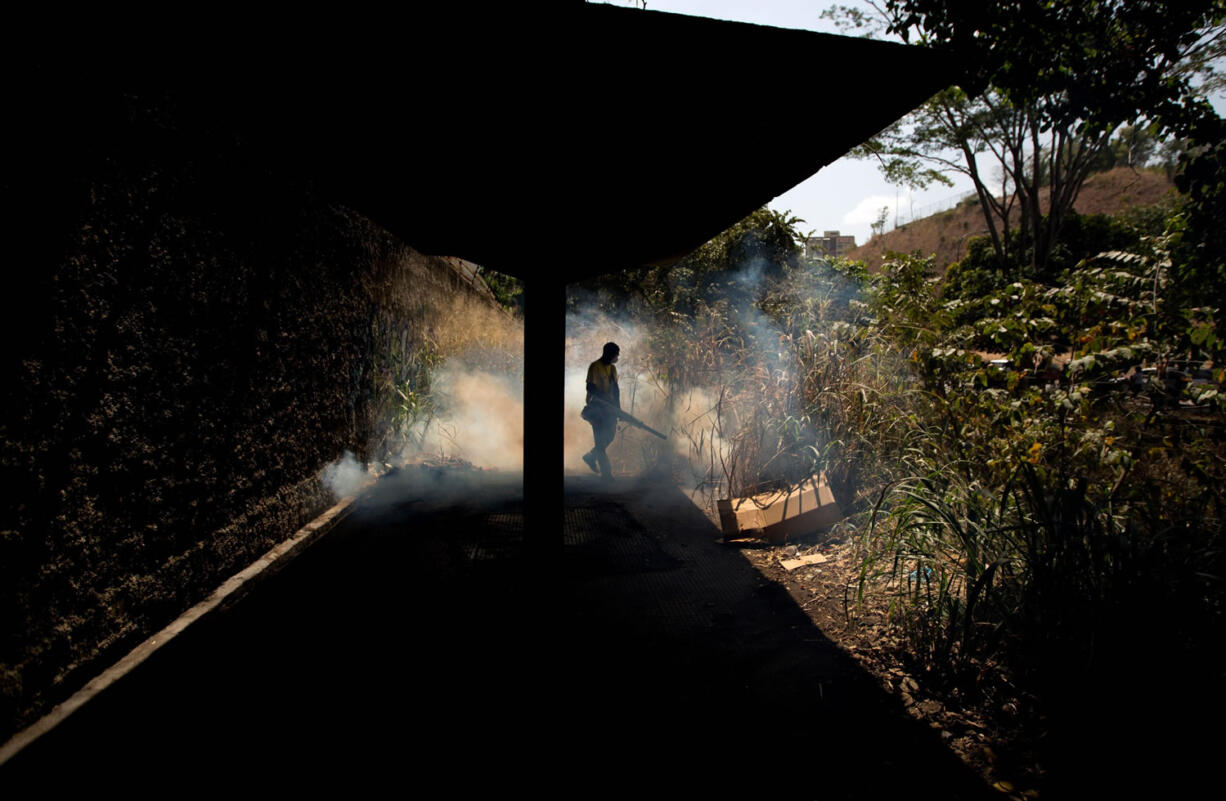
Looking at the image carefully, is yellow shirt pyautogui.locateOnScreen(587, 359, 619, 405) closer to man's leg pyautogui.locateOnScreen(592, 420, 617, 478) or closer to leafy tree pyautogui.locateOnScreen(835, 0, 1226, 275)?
man's leg pyautogui.locateOnScreen(592, 420, 617, 478)

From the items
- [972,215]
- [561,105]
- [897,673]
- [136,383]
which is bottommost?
[897,673]

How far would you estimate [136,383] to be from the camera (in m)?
2.55

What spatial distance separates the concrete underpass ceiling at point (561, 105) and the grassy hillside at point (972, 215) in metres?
35.3

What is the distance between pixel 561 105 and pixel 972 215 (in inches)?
2174

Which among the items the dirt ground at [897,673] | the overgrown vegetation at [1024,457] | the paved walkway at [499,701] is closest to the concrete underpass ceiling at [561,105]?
the paved walkway at [499,701]

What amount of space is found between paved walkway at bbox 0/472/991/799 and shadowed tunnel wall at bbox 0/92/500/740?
347 millimetres

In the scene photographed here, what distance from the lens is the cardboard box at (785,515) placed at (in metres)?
4.49

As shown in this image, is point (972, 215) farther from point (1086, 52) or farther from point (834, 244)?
point (1086, 52)

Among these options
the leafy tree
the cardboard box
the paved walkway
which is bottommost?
Result: the paved walkway

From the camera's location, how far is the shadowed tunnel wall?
2.02m

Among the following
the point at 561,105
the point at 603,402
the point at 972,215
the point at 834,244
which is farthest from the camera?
the point at 834,244

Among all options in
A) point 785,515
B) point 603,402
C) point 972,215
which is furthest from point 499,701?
point 972,215

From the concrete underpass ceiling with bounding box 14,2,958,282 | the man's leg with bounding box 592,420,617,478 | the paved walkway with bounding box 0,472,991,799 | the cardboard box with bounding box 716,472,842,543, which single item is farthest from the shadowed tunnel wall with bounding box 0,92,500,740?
the man's leg with bounding box 592,420,617,478

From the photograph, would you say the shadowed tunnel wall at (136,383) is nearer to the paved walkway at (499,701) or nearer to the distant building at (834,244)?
the paved walkway at (499,701)
